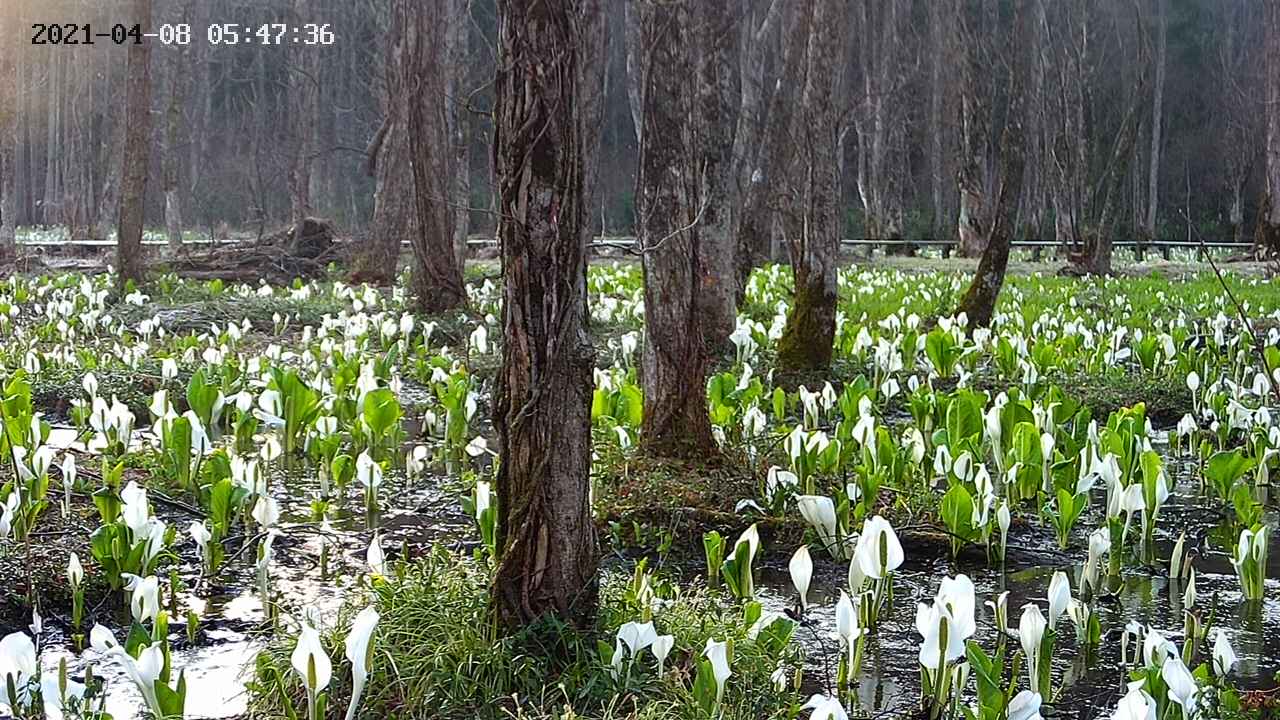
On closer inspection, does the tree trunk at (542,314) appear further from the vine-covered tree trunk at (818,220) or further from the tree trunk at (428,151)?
the tree trunk at (428,151)

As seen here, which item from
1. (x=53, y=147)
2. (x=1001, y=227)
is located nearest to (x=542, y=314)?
(x=1001, y=227)

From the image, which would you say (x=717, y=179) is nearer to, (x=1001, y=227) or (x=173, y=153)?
(x=1001, y=227)

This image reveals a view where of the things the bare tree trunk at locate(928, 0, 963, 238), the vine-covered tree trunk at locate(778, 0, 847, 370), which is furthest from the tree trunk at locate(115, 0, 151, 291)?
the bare tree trunk at locate(928, 0, 963, 238)

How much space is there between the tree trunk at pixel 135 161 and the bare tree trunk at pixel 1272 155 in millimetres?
17052

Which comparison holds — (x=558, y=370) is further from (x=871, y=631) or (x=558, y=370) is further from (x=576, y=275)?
(x=871, y=631)

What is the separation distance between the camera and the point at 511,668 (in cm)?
326

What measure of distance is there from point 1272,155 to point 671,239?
64.3ft

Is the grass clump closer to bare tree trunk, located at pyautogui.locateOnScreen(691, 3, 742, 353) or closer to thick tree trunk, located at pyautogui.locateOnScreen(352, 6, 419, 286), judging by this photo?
bare tree trunk, located at pyautogui.locateOnScreen(691, 3, 742, 353)

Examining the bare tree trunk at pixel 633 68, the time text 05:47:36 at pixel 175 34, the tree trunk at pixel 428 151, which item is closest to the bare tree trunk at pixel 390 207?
the time text 05:47:36 at pixel 175 34

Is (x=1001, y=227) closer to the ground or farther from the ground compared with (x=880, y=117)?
closer to the ground

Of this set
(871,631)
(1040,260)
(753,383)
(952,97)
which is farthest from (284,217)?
(871,631)

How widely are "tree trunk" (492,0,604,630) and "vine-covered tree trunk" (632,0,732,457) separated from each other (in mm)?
2037

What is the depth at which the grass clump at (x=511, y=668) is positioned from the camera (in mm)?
3184

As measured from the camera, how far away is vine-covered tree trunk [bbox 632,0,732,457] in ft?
18.4
